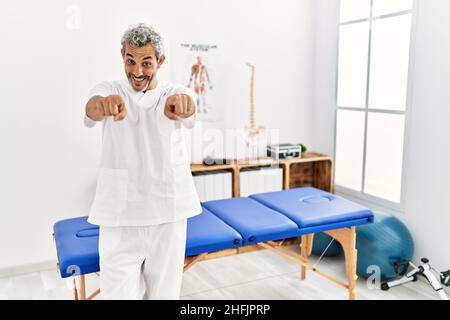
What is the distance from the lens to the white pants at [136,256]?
1788 mm

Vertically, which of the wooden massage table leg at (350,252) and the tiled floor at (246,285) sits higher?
the wooden massage table leg at (350,252)

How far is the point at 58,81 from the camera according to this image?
3.10 meters

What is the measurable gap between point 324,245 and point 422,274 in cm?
71

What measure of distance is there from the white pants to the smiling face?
0.53m

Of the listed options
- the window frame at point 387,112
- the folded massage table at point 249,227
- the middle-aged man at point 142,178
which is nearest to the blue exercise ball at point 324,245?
the folded massage table at point 249,227

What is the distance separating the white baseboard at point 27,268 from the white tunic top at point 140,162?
169cm

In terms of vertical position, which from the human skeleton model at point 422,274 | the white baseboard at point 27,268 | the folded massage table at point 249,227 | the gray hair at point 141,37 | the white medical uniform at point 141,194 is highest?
the gray hair at point 141,37

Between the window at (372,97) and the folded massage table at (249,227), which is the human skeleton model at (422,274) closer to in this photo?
the folded massage table at (249,227)

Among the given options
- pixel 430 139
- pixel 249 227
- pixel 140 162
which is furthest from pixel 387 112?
pixel 140 162

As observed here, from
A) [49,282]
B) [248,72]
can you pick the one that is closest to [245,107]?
[248,72]

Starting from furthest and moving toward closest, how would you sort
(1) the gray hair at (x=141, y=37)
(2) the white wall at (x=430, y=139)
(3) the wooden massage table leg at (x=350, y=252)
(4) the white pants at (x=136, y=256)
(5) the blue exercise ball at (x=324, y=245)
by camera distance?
(5) the blue exercise ball at (x=324, y=245), (2) the white wall at (x=430, y=139), (3) the wooden massage table leg at (x=350, y=252), (4) the white pants at (x=136, y=256), (1) the gray hair at (x=141, y=37)

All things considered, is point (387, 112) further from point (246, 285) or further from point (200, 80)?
point (246, 285)

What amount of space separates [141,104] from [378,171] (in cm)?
220
